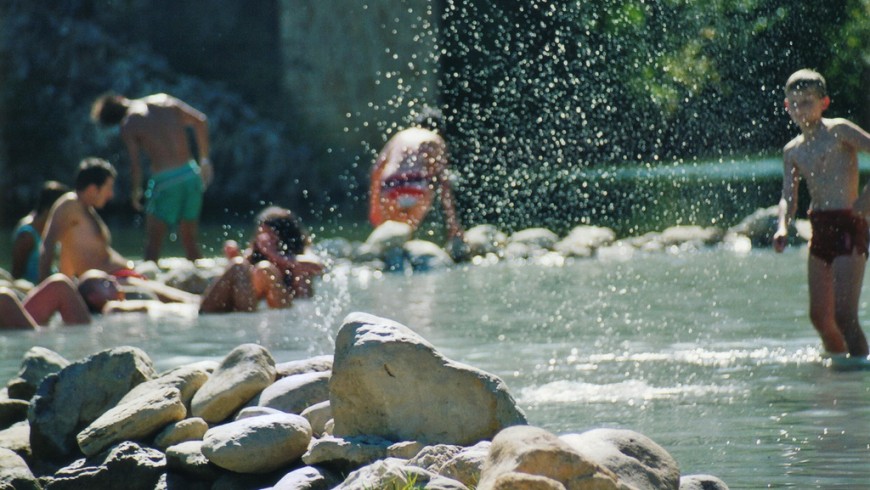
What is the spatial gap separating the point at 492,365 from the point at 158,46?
21.7 m

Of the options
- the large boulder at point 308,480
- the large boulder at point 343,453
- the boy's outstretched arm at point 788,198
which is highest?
the boy's outstretched arm at point 788,198

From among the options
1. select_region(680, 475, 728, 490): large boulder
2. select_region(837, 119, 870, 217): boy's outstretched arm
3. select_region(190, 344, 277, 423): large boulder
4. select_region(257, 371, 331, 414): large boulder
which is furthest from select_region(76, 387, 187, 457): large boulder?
select_region(837, 119, 870, 217): boy's outstretched arm

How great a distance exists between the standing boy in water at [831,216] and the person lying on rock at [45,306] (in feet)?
16.3

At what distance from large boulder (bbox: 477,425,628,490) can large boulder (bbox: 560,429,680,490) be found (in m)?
0.09

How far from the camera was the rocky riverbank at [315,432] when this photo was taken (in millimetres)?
3914

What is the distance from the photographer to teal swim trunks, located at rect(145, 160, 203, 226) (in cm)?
1308

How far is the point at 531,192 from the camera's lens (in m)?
21.4

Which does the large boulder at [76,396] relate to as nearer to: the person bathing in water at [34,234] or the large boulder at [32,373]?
the large boulder at [32,373]

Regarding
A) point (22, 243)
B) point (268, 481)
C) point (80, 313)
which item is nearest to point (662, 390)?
point (268, 481)

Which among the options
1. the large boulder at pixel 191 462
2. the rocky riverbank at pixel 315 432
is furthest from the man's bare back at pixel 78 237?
the large boulder at pixel 191 462

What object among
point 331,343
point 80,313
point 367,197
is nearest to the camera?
point 331,343

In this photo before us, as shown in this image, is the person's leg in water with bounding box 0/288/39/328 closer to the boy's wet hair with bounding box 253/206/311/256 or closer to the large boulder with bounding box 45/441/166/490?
the boy's wet hair with bounding box 253/206/311/256

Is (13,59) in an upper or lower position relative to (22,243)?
upper

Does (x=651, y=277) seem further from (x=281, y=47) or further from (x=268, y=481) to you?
(x=281, y=47)
